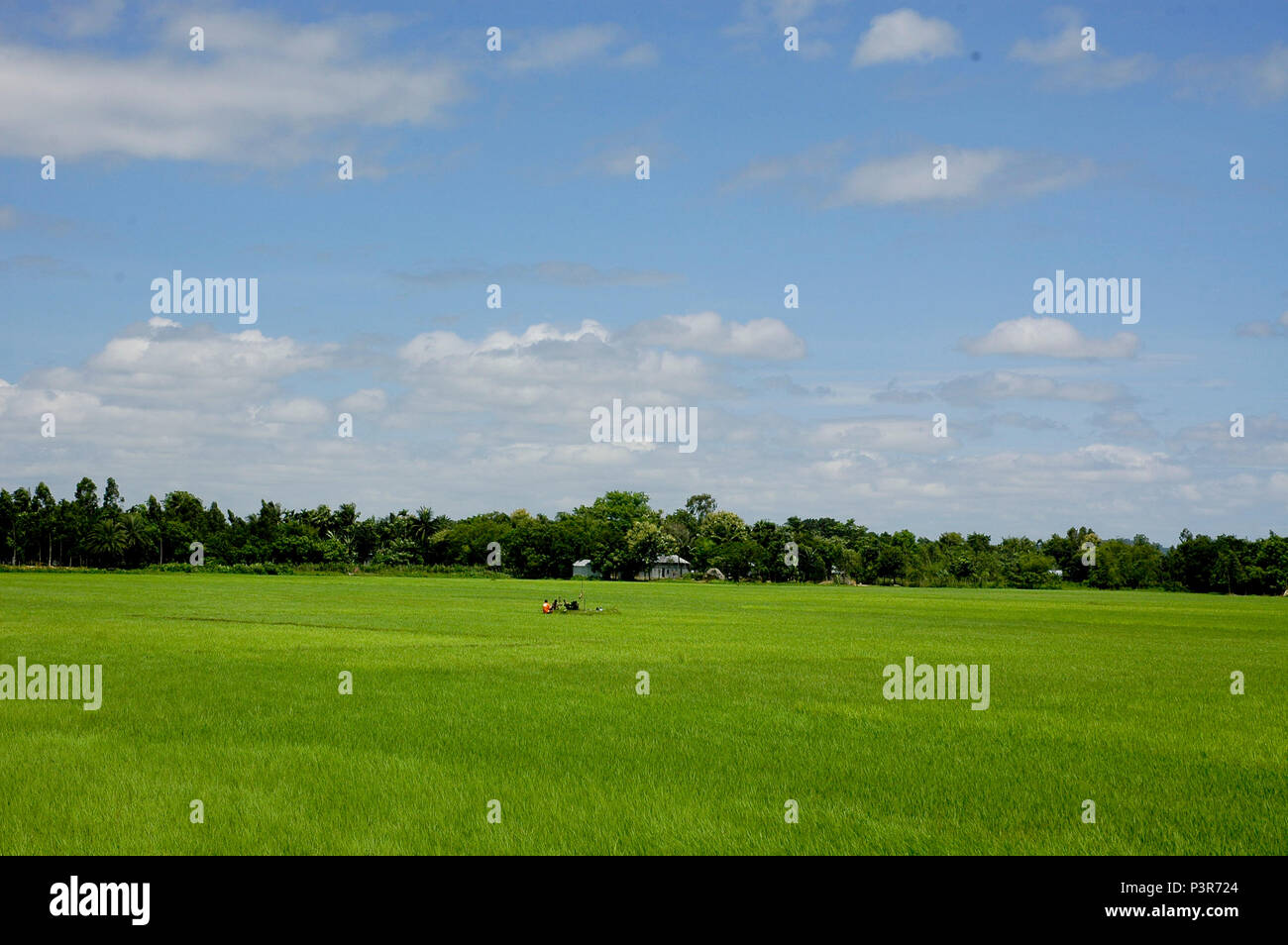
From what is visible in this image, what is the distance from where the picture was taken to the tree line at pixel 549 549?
13675 centimetres

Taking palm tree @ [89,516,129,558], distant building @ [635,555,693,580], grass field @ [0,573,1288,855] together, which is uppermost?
palm tree @ [89,516,129,558]

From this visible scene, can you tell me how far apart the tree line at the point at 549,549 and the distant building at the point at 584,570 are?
5.18 feet

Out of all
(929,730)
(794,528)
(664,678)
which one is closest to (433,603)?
(664,678)

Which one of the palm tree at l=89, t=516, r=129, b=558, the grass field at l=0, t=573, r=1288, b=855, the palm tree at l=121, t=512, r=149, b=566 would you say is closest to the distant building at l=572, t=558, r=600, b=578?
the palm tree at l=121, t=512, r=149, b=566

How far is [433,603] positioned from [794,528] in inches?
4224

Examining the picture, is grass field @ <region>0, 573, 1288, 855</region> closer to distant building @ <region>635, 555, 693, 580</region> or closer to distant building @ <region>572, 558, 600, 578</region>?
distant building @ <region>572, 558, 600, 578</region>

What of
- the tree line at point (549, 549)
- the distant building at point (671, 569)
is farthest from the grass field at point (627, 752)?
the distant building at point (671, 569)

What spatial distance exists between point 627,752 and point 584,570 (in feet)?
479

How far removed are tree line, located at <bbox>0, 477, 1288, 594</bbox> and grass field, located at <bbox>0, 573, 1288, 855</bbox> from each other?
109 metres

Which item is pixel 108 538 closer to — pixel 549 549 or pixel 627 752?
pixel 549 549

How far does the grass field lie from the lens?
1102cm

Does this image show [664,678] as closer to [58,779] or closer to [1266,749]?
[1266,749]

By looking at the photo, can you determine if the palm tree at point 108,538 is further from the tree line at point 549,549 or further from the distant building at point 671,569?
the distant building at point 671,569
